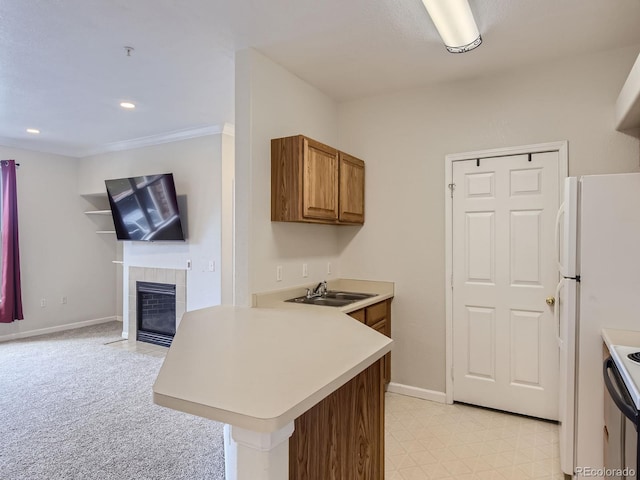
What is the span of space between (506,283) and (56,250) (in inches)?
237

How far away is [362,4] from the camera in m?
2.16

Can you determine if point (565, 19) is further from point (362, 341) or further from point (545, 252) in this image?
point (362, 341)

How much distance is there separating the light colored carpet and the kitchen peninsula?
27.6 inches

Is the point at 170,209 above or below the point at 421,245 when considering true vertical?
above

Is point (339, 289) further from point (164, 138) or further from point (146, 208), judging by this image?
point (164, 138)

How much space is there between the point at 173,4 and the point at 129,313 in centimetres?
428

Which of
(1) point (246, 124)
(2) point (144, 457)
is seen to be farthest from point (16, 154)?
(2) point (144, 457)

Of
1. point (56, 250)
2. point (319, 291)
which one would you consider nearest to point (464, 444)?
point (319, 291)

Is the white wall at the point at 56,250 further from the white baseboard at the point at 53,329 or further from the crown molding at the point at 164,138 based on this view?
the crown molding at the point at 164,138

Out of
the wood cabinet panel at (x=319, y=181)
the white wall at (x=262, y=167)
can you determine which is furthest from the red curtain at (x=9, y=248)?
the wood cabinet panel at (x=319, y=181)

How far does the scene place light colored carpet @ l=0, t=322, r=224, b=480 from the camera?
2.36 meters

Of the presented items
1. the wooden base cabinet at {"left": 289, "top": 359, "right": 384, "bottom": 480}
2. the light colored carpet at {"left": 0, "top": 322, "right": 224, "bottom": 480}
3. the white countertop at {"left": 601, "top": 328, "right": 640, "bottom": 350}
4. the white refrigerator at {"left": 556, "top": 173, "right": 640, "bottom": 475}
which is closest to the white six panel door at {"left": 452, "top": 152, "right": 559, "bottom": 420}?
the white refrigerator at {"left": 556, "top": 173, "right": 640, "bottom": 475}

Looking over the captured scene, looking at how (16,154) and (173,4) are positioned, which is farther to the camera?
(16,154)

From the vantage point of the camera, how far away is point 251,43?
260 centimetres
